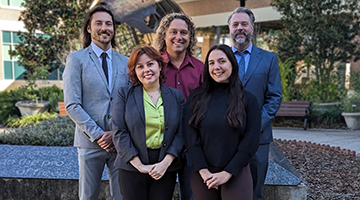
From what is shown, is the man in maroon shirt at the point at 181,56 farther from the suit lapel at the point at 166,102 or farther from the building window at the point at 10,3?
the building window at the point at 10,3

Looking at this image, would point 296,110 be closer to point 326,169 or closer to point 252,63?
point 326,169

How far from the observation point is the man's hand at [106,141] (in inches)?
96.2

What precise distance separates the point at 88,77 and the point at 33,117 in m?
7.13

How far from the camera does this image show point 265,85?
106 inches

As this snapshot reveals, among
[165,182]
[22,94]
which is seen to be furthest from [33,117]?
[165,182]

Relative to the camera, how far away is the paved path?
6.94 metres

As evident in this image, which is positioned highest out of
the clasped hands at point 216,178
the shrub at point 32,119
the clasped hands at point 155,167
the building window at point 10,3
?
the building window at point 10,3

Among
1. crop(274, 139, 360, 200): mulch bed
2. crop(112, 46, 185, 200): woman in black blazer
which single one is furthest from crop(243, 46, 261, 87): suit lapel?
crop(274, 139, 360, 200): mulch bed

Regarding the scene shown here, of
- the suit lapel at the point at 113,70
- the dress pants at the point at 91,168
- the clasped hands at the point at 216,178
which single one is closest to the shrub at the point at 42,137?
the dress pants at the point at 91,168

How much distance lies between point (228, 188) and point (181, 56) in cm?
120

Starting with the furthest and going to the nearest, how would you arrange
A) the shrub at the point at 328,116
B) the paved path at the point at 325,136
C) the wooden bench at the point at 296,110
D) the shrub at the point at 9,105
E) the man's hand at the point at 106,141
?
1. the shrub at the point at 9,105
2. the shrub at the point at 328,116
3. the wooden bench at the point at 296,110
4. the paved path at the point at 325,136
5. the man's hand at the point at 106,141

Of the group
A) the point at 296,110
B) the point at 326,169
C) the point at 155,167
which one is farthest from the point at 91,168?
the point at 296,110

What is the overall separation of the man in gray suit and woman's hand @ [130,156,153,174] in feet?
1.17

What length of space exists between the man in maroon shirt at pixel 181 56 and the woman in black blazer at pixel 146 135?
0.32 m
